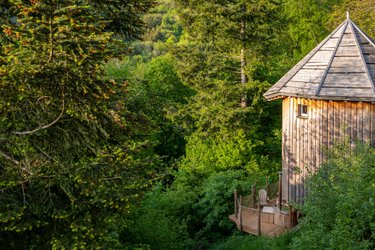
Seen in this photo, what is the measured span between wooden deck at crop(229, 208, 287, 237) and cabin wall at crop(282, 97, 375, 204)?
3.48ft

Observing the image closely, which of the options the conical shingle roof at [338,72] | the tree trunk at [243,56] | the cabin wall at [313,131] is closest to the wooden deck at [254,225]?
the cabin wall at [313,131]

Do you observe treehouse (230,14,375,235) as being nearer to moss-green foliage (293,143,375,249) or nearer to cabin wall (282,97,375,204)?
cabin wall (282,97,375,204)

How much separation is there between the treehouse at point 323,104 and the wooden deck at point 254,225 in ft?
0.22

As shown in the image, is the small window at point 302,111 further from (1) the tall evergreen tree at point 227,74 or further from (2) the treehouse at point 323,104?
(1) the tall evergreen tree at point 227,74

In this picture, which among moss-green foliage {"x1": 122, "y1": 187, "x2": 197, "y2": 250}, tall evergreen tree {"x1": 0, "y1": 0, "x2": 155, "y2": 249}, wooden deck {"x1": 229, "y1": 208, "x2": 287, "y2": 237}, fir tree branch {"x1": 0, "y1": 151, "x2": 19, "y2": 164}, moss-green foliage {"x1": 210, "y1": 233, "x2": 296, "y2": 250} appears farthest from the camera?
wooden deck {"x1": 229, "y1": 208, "x2": 287, "y2": 237}

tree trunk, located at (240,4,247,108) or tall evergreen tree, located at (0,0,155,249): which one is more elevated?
tree trunk, located at (240,4,247,108)

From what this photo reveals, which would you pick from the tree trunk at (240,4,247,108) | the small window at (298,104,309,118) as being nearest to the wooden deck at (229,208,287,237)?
the small window at (298,104,309,118)

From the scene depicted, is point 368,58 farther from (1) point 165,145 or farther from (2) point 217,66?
(1) point 165,145

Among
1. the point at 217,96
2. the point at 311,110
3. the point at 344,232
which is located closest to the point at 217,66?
the point at 217,96

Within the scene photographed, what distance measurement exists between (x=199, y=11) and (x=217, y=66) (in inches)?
111

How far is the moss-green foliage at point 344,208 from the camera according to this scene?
7.96 meters

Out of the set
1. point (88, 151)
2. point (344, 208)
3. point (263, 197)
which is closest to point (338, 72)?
point (263, 197)

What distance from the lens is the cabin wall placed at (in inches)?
529

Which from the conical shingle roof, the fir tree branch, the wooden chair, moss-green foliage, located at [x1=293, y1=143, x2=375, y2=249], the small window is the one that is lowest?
the wooden chair
